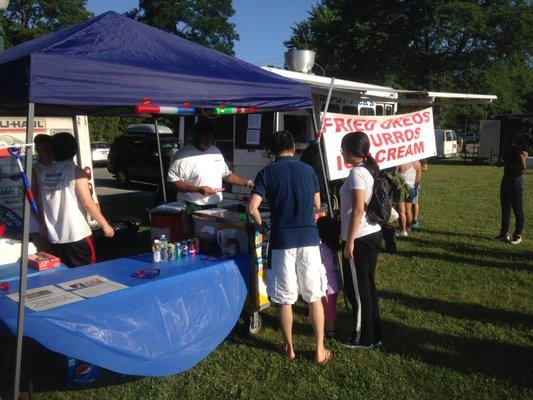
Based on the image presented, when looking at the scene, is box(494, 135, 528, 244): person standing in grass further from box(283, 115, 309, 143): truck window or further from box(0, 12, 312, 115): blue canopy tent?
box(0, 12, 312, 115): blue canopy tent

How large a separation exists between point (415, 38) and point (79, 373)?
32.0 m

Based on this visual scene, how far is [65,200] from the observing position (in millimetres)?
3494

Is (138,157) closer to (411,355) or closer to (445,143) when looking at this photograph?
(411,355)

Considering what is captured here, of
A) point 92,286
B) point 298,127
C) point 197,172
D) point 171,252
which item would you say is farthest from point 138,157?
point 92,286

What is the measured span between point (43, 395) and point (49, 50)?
2216 millimetres

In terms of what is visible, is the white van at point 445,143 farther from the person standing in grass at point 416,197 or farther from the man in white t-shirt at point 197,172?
the man in white t-shirt at point 197,172

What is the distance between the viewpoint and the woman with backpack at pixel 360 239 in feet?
11.3

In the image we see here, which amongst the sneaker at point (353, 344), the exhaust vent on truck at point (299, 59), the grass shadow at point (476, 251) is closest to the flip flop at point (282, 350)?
the sneaker at point (353, 344)

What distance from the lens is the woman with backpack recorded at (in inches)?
135

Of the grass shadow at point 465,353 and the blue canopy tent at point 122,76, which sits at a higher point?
the blue canopy tent at point 122,76

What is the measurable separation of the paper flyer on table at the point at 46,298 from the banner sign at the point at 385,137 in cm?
270

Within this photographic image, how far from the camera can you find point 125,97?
296 centimetres

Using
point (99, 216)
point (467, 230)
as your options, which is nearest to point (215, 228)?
point (99, 216)

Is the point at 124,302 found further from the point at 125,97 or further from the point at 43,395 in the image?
the point at 125,97
